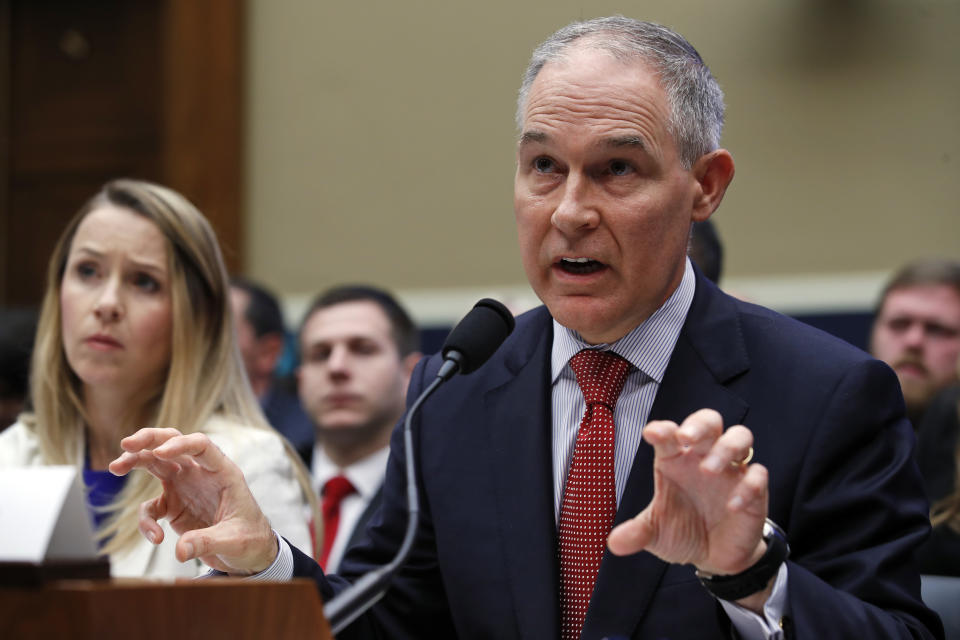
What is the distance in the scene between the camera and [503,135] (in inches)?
222

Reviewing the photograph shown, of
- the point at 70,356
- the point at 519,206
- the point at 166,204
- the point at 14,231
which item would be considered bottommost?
the point at 14,231

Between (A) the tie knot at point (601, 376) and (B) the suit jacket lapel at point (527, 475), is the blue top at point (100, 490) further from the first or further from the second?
(A) the tie knot at point (601, 376)

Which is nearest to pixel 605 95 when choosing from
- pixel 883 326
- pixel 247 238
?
pixel 883 326

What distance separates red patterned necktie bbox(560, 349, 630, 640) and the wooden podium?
62cm

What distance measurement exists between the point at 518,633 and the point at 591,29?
0.95 meters

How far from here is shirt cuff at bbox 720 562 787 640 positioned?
→ 5.19 ft

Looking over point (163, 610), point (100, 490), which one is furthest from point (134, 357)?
point (163, 610)

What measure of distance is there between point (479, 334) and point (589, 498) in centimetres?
33

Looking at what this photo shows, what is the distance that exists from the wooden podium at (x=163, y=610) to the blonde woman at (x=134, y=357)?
1.33 metres

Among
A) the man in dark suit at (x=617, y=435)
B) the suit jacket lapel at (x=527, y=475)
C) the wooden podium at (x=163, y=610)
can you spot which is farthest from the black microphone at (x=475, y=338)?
the wooden podium at (x=163, y=610)

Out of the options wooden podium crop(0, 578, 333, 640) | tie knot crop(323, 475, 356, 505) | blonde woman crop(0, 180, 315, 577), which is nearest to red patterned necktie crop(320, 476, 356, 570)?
tie knot crop(323, 475, 356, 505)

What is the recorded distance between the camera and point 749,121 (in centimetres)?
511

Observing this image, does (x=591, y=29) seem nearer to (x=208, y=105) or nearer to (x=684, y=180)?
(x=684, y=180)

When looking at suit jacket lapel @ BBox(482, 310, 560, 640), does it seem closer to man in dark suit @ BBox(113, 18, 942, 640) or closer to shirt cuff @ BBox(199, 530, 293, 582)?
man in dark suit @ BBox(113, 18, 942, 640)
